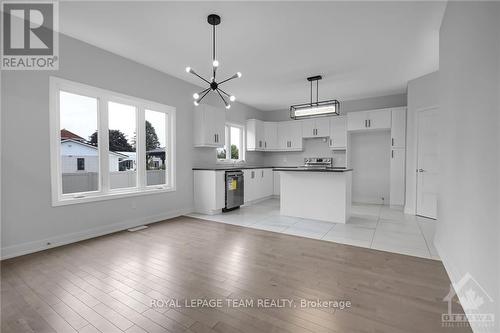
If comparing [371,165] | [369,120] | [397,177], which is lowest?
[397,177]

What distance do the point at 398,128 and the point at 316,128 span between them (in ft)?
6.80

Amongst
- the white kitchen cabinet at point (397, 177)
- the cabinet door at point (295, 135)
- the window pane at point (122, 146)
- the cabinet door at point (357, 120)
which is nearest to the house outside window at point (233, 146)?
the cabinet door at point (295, 135)

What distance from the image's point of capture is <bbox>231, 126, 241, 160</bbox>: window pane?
698cm

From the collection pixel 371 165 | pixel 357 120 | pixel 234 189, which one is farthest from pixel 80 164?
pixel 371 165

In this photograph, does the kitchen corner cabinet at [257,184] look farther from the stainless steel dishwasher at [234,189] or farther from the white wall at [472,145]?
the white wall at [472,145]

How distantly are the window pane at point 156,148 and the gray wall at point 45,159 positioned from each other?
0.34 meters

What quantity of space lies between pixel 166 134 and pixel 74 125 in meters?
1.61

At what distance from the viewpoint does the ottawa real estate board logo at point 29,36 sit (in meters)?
2.70

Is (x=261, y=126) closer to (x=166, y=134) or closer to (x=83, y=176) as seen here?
(x=166, y=134)

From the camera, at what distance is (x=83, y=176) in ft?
A: 11.7

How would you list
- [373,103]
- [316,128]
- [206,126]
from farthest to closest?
[316,128], [373,103], [206,126]

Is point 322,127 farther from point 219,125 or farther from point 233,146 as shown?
point 219,125

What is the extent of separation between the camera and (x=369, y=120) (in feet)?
19.6

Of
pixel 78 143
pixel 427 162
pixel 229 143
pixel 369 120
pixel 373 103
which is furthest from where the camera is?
pixel 229 143
